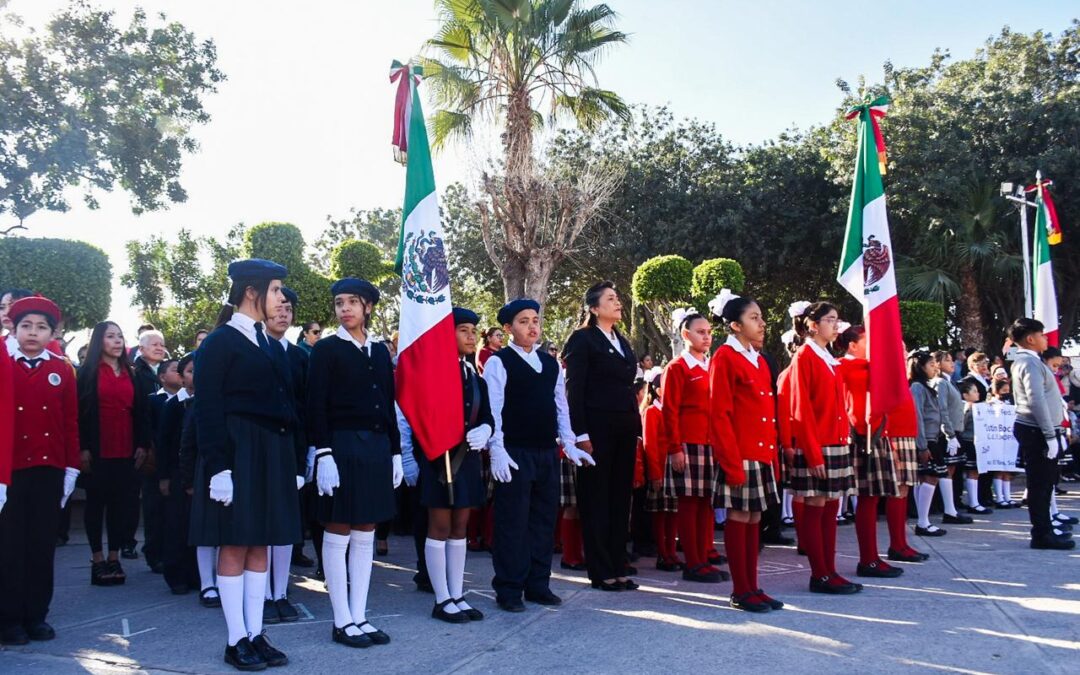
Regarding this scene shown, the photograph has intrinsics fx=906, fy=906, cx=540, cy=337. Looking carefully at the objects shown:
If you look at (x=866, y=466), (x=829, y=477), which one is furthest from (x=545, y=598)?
(x=866, y=466)

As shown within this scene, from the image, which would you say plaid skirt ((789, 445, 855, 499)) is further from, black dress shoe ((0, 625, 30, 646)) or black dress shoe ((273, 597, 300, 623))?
black dress shoe ((0, 625, 30, 646))

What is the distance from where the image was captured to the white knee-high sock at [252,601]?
15.1 ft

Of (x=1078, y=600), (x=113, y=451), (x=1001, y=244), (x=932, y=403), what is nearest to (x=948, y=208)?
(x=1001, y=244)

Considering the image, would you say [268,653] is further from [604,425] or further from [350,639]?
[604,425]

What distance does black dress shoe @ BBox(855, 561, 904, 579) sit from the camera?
6.65 meters

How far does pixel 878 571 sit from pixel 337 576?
399 centimetres

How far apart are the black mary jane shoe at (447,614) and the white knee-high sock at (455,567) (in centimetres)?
8

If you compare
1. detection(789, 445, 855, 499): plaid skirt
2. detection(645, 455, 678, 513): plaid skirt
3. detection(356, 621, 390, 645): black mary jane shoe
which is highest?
detection(789, 445, 855, 499): plaid skirt

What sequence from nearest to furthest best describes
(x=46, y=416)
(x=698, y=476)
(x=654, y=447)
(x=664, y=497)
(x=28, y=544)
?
(x=28, y=544) → (x=46, y=416) → (x=698, y=476) → (x=664, y=497) → (x=654, y=447)

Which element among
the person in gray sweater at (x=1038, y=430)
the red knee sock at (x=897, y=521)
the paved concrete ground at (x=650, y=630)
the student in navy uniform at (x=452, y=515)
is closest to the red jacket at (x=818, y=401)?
the paved concrete ground at (x=650, y=630)

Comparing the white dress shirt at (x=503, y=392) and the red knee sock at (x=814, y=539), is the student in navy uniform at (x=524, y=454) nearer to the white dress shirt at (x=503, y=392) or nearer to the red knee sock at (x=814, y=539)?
the white dress shirt at (x=503, y=392)

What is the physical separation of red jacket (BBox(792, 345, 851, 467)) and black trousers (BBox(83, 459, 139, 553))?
503 cm

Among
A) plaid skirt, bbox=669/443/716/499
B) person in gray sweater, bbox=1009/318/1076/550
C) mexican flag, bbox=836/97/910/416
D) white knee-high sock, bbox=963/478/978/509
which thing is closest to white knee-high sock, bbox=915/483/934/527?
person in gray sweater, bbox=1009/318/1076/550

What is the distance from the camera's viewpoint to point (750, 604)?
5.57 meters
